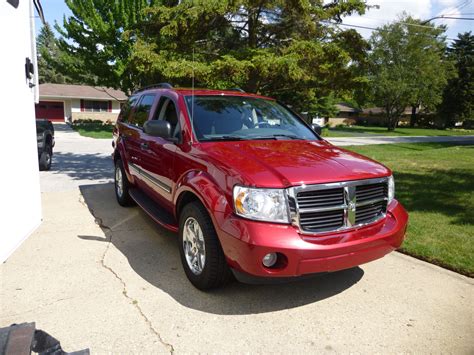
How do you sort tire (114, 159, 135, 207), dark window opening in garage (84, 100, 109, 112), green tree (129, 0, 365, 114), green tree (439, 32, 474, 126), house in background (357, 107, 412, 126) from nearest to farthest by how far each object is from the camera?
tire (114, 159, 135, 207) < green tree (129, 0, 365, 114) < dark window opening in garage (84, 100, 109, 112) < green tree (439, 32, 474, 126) < house in background (357, 107, 412, 126)

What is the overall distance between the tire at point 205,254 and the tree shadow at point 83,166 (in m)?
6.05

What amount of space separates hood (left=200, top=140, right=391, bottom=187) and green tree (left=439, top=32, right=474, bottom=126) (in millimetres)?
57810

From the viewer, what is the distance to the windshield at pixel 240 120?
4.00 metres

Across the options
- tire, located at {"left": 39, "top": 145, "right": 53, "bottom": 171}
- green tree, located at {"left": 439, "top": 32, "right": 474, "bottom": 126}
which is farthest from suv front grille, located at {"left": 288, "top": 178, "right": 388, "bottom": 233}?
green tree, located at {"left": 439, "top": 32, "right": 474, "bottom": 126}

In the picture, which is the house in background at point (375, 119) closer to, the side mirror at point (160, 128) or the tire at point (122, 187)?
the tire at point (122, 187)

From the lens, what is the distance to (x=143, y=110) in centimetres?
539

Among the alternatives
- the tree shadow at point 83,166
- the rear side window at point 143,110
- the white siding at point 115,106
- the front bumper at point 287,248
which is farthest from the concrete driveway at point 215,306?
the white siding at point 115,106

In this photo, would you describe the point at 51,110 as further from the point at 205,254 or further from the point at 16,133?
the point at 205,254

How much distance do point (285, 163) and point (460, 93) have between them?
5962 centimetres

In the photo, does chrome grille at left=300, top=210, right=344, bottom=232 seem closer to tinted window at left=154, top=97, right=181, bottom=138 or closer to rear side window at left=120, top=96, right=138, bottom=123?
tinted window at left=154, top=97, right=181, bottom=138

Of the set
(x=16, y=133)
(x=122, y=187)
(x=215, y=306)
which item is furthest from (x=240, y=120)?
(x=122, y=187)

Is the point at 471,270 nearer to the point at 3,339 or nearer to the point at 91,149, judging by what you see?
the point at 3,339

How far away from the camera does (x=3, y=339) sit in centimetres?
213

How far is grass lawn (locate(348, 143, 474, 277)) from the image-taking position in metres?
4.36
